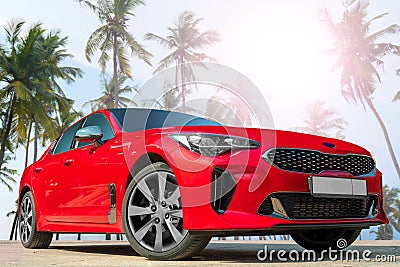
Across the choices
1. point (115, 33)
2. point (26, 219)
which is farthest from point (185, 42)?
point (26, 219)

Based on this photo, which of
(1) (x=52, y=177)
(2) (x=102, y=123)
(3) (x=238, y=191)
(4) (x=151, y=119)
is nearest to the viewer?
(3) (x=238, y=191)

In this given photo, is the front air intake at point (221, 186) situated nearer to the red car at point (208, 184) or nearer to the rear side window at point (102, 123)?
the red car at point (208, 184)

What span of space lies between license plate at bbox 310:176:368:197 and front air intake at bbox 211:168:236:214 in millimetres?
673

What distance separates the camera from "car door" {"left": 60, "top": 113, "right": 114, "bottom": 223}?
4.88 metres

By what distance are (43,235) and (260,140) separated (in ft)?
11.7

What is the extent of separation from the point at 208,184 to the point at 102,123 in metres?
1.93

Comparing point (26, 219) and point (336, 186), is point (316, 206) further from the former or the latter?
point (26, 219)

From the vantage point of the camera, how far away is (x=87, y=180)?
5.11 m

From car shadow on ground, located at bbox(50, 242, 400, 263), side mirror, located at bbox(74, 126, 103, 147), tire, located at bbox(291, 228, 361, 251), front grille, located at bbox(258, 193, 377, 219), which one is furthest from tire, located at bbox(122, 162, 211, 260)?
tire, located at bbox(291, 228, 361, 251)

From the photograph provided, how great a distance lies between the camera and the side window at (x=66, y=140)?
6007mm

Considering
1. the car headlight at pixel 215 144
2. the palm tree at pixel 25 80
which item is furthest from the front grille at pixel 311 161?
the palm tree at pixel 25 80

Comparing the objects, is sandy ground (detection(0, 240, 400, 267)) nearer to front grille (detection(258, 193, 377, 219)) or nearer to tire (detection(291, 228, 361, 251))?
tire (detection(291, 228, 361, 251))

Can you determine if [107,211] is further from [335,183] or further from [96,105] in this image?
[96,105]

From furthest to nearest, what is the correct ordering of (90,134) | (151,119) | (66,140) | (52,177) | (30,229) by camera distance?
(30,229) < (66,140) < (52,177) < (151,119) < (90,134)
